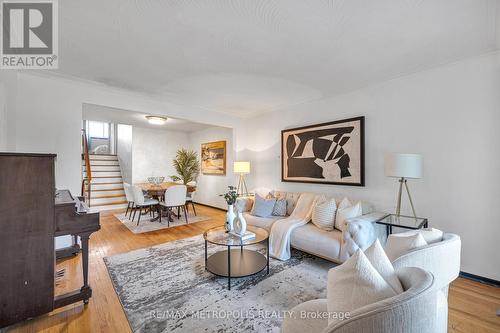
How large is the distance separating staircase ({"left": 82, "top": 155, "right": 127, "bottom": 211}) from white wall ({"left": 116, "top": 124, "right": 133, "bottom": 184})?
0.81 ft

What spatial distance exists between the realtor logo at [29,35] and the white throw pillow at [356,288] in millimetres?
2680

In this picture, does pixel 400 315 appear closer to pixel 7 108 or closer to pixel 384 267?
pixel 384 267

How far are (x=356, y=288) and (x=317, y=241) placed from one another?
6.38ft

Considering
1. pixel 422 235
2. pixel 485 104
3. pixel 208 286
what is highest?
pixel 485 104

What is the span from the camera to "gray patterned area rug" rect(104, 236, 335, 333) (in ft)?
5.86

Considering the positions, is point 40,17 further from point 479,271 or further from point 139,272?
point 479,271

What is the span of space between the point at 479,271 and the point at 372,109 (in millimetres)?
2315

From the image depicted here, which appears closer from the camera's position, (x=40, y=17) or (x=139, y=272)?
(x=40, y=17)

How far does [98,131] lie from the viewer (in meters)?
9.28

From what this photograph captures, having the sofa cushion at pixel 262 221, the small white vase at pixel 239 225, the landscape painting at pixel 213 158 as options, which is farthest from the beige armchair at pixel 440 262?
the landscape painting at pixel 213 158

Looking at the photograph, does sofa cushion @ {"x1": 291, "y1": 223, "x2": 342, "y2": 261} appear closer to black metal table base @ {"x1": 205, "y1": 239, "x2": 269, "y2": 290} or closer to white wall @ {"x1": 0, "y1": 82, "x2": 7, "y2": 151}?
black metal table base @ {"x1": 205, "y1": 239, "x2": 269, "y2": 290}

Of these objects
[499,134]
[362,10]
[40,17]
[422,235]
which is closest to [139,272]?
[40,17]

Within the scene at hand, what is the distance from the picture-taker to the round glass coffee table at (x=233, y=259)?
235cm

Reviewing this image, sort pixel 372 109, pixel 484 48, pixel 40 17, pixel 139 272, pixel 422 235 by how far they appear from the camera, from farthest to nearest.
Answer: pixel 372 109
pixel 139 272
pixel 484 48
pixel 40 17
pixel 422 235
